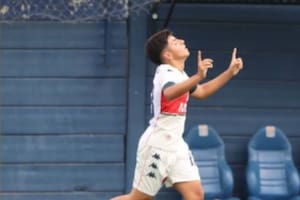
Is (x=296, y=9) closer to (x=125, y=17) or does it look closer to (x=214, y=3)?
(x=214, y=3)

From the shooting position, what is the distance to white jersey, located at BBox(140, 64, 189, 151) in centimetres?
613

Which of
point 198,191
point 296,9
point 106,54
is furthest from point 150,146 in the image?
point 296,9

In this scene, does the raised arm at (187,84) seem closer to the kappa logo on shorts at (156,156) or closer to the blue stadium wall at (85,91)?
the kappa logo on shorts at (156,156)

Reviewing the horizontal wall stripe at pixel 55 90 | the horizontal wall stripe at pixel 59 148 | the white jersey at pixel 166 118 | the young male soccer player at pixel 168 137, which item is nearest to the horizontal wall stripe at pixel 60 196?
the horizontal wall stripe at pixel 59 148

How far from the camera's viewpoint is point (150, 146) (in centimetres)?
619

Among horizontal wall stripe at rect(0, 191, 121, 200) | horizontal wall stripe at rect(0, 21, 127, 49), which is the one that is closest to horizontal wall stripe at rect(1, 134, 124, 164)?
horizontal wall stripe at rect(0, 191, 121, 200)

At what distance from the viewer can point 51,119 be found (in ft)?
27.5

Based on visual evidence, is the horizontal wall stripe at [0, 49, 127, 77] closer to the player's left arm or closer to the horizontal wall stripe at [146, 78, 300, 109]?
the horizontal wall stripe at [146, 78, 300, 109]

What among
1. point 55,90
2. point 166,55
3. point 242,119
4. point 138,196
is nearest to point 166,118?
point 166,55

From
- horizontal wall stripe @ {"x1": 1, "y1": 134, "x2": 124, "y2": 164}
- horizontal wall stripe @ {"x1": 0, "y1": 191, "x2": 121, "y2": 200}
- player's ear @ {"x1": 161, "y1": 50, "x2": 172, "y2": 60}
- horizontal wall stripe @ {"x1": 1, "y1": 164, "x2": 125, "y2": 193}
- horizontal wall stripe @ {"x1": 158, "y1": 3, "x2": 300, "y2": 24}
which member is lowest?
horizontal wall stripe @ {"x1": 0, "y1": 191, "x2": 121, "y2": 200}

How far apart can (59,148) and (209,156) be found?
1.44 m

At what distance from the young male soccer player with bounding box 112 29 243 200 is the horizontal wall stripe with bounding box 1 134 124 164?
6.96 feet

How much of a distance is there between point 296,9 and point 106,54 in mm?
1907

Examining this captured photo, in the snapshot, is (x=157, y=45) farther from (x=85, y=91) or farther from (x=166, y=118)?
(x=85, y=91)
